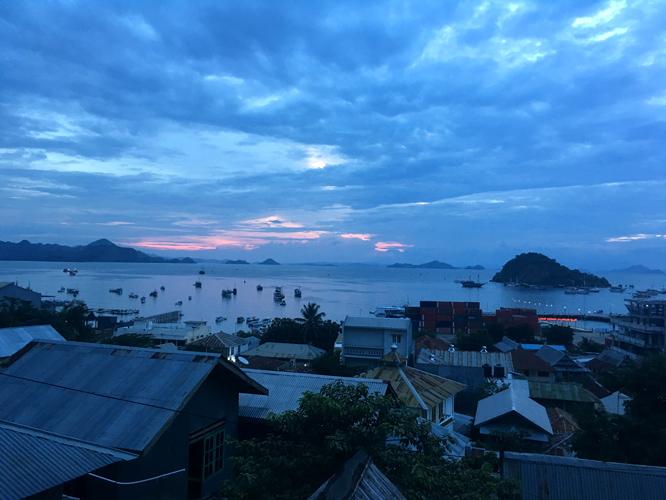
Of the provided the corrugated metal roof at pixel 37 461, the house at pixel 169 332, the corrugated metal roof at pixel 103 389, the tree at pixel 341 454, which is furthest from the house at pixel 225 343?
the tree at pixel 341 454

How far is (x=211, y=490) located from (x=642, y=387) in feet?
36.5

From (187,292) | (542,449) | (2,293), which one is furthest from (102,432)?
(187,292)

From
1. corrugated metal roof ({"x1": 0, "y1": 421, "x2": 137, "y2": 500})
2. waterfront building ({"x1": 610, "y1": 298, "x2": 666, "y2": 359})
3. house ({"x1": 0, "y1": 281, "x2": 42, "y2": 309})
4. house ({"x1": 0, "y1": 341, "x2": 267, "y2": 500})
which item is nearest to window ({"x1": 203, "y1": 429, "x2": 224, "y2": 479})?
house ({"x1": 0, "y1": 341, "x2": 267, "y2": 500})

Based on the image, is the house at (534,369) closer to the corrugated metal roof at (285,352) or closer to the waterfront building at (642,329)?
the waterfront building at (642,329)

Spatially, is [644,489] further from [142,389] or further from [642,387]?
[142,389]

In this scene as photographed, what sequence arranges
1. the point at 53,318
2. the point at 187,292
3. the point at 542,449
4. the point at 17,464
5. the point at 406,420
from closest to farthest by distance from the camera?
the point at 17,464 → the point at 406,420 → the point at 542,449 → the point at 53,318 → the point at 187,292

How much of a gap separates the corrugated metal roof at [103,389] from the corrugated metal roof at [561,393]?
18.7m

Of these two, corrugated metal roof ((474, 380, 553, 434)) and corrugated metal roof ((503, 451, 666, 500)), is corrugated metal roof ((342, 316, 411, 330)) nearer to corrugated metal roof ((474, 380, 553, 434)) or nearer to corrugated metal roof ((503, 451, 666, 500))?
corrugated metal roof ((474, 380, 553, 434))

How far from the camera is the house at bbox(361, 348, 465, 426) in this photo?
14.8 metres

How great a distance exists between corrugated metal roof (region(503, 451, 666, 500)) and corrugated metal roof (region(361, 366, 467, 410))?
560cm

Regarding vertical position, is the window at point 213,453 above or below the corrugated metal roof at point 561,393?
above

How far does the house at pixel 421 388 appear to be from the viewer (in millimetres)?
14750

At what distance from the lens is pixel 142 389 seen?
7.37m

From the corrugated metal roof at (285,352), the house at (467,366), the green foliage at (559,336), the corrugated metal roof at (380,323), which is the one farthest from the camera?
the green foliage at (559,336)
